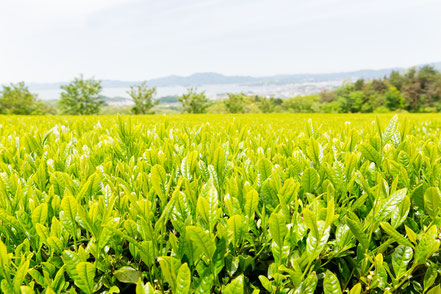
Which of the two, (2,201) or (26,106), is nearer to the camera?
(2,201)

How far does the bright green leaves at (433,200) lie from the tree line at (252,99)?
194 ft

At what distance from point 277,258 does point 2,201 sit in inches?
45.9

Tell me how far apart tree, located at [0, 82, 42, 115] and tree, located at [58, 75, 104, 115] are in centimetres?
597

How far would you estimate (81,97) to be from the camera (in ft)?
213

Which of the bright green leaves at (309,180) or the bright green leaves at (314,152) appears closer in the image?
the bright green leaves at (309,180)

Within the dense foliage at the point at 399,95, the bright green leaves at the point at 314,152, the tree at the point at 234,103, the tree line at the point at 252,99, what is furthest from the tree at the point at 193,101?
the dense foliage at the point at 399,95

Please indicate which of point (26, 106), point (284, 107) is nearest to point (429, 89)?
point (284, 107)

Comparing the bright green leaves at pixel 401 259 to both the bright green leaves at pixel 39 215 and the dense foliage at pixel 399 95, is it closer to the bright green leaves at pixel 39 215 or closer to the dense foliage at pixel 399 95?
the bright green leaves at pixel 39 215

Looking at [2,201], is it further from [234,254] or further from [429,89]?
[429,89]

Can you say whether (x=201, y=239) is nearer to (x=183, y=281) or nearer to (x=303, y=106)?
(x=183, y=281)

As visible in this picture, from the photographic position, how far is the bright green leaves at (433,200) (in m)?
1.10

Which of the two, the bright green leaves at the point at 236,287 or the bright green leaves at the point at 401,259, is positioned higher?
the bright green leaves at the point at 236,287

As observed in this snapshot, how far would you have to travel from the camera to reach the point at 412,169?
1593mm

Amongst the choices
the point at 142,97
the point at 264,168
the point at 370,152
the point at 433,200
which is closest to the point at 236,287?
the point at 264,168
